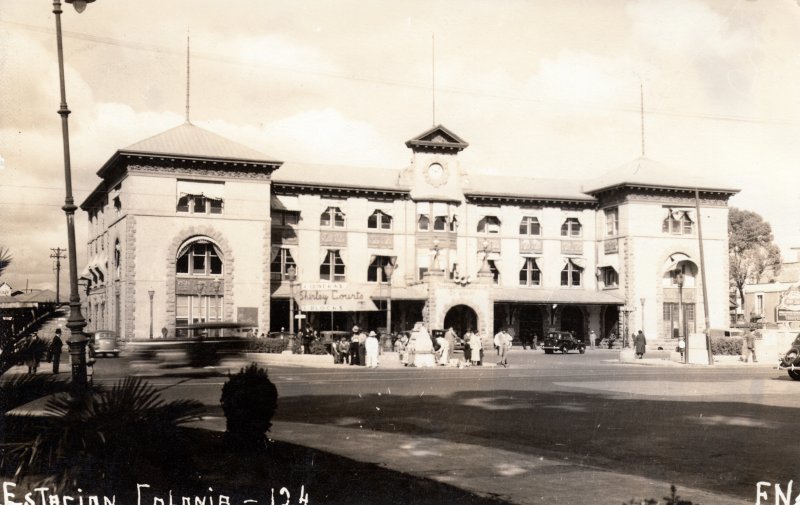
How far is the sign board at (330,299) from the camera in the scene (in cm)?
4731

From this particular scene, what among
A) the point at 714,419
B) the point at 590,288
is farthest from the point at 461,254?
the point at 714,419

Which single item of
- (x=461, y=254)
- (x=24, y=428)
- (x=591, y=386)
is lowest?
(x=591, y=386)

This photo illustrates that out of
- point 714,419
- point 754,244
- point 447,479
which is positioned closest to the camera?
point 447,479

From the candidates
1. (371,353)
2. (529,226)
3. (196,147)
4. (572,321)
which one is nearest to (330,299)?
(196,147)

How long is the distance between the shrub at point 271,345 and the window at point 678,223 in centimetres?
2930

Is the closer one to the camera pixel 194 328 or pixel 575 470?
pixel 575 470

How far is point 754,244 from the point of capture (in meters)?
72.4

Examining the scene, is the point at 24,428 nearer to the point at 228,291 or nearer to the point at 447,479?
the point at 447,479

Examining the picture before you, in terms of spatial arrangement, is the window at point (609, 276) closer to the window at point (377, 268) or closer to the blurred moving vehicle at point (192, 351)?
the window at point (377, 268)

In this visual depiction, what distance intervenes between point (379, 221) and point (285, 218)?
6413 mm

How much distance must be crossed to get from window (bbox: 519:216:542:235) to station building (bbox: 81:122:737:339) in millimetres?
147

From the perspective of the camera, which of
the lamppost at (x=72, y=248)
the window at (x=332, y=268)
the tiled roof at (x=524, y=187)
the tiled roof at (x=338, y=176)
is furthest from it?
the tiled roof at (x=524, y=187)

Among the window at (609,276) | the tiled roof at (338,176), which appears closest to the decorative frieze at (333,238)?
the tiled roof at (338,176)

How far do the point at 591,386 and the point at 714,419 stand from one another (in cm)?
750
